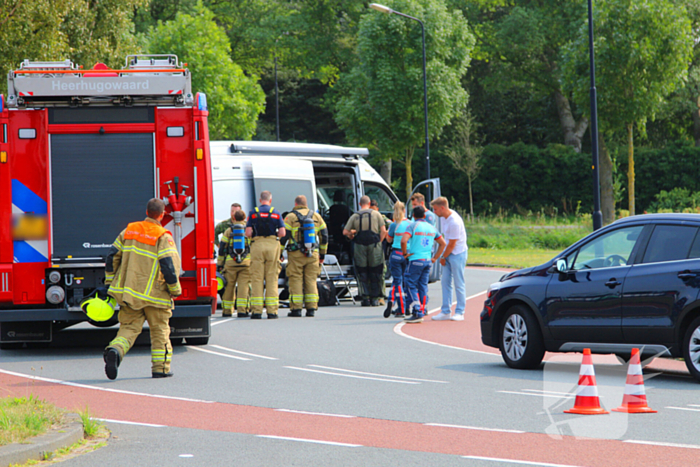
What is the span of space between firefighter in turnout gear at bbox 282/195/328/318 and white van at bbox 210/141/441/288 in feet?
5.27

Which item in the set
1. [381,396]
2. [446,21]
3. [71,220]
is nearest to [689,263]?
[381,396]

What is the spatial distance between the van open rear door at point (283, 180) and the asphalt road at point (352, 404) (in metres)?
4.91

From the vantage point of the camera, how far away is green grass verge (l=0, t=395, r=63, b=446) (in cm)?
630

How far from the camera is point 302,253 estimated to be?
16047 mm

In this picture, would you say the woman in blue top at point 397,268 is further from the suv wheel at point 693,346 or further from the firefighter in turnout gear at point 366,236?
the suv wheel at point 693,346

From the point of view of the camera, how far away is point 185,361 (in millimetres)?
11000

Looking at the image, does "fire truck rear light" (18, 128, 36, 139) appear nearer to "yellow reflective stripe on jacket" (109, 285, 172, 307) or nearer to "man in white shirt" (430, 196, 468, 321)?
"yellow reflective stripe on jacket" (109, 285, 172, 307)

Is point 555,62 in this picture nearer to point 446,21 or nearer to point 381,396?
point 446,21

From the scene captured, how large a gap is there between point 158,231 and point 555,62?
4300cm

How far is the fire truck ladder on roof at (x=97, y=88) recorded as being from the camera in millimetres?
11211

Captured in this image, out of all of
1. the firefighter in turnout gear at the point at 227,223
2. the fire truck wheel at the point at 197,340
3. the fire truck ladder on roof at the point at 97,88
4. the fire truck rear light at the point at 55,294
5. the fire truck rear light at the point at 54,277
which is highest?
the fire truck ladder on roof at the point at 97,88

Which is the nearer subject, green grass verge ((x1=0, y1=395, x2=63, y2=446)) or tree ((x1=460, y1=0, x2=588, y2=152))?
green grass verge ((x1=0, y1=395, x2=63, y2=446))

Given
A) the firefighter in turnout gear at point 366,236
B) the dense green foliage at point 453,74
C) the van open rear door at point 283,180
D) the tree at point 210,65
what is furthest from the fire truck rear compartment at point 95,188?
the tree at point 210,65

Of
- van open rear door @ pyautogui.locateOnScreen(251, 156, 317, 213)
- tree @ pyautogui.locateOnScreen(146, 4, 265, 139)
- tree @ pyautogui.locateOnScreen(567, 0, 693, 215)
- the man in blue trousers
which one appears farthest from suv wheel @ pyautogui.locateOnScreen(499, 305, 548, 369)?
tree @ pyautogui.locateOnScreen(146, 4, 265, 139)
